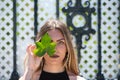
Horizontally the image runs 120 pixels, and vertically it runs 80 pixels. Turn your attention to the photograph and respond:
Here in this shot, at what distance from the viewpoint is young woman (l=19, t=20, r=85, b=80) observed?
150cm

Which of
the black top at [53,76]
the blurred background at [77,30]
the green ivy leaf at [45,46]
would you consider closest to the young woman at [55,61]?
the black top at [53,76]

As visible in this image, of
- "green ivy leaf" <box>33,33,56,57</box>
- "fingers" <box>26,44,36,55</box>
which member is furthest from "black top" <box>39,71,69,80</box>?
"green ivy leaf" <box>33,33,56,57</box>

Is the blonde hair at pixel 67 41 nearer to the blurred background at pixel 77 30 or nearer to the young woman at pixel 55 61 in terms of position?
the young woman at pixel 55 61

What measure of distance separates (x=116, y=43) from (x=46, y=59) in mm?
2111

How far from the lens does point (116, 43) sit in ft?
11.6

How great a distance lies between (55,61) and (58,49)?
0.18 ft

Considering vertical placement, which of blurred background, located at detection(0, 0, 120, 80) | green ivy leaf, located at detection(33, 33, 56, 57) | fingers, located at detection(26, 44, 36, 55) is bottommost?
blurred background, located at detection(0, 0, 120, 80)

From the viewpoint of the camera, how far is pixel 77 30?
3539 mm

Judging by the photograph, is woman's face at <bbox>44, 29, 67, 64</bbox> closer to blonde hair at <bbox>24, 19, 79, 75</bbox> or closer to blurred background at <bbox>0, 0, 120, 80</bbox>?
blonde hair at <bbox>24, 19, 79, 75</bbox>

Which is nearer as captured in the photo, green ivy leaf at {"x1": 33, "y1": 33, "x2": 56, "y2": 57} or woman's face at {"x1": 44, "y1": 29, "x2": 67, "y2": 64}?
green ivy leaf at {"x1": 33, "y1": 33, "x2": 56, "y2": 57}

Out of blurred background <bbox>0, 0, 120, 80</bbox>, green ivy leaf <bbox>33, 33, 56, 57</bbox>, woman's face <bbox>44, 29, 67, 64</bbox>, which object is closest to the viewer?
green ivy leaf <bbox>33, 33, 56, 57</bbox>

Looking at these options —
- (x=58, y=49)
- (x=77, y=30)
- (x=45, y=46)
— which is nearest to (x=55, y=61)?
(x=58, y=49)

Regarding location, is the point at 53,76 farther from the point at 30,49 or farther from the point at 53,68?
the point at 30,49

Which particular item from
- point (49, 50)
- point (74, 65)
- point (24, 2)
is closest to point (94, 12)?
point (24, 2)
